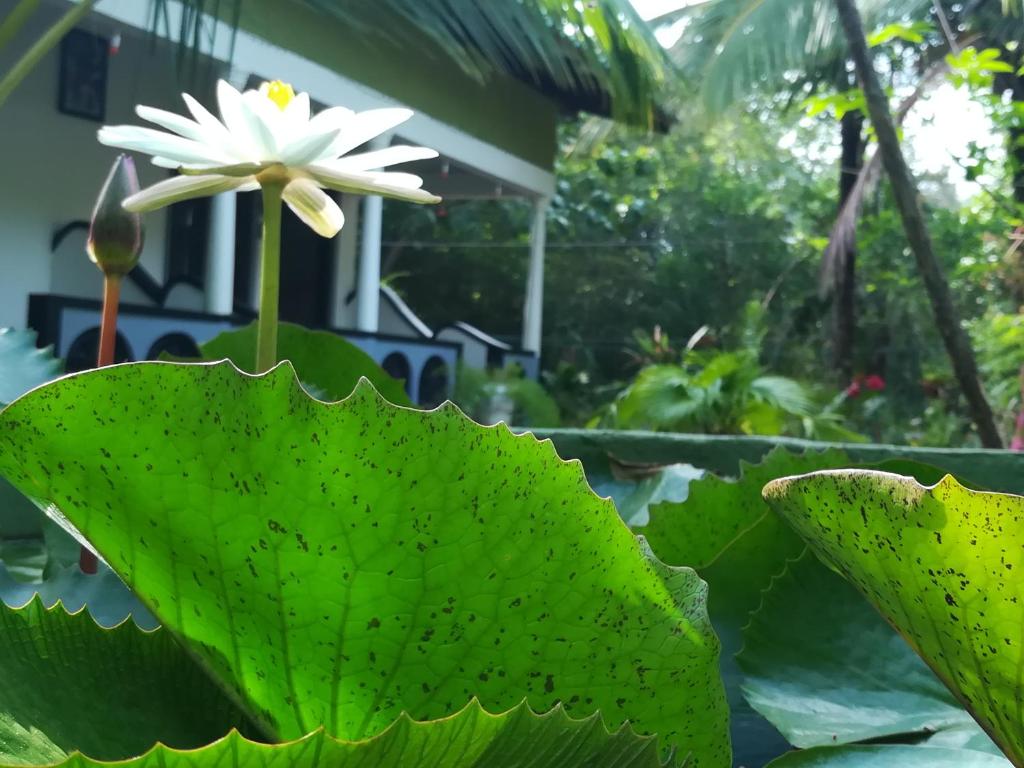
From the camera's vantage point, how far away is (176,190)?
0.50 meters

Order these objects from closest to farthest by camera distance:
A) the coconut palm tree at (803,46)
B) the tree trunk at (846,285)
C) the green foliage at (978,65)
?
the green foliage at (978,65), the coconut palm tree at (803,46), the tree trunk at (846,285)

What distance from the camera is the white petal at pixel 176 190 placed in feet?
1.60

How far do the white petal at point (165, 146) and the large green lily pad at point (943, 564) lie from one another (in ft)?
1.12

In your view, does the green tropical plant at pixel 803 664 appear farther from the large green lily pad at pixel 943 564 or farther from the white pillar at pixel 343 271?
the white pillar at pixel 343 271

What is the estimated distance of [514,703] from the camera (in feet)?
1.09

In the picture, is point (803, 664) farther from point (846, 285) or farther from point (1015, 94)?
point (846, 285)

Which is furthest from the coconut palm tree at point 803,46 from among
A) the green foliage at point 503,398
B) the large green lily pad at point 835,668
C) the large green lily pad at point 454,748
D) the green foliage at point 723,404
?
the large green lily pad at point 454,748

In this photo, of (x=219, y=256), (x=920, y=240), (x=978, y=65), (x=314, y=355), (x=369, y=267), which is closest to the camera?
(x=314, y=355)

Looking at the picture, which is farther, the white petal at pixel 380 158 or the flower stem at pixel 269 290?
the white petal at pixel 380 158

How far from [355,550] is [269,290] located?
0.69 ft

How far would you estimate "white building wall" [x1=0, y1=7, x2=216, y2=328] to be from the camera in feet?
14.9

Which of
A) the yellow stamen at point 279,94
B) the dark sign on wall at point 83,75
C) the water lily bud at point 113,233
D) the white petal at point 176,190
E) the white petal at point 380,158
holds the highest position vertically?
the dark sign on wall at point 83,75

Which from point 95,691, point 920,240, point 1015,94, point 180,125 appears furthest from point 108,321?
point 1015,94

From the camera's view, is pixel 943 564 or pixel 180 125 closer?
pixel 943 564
